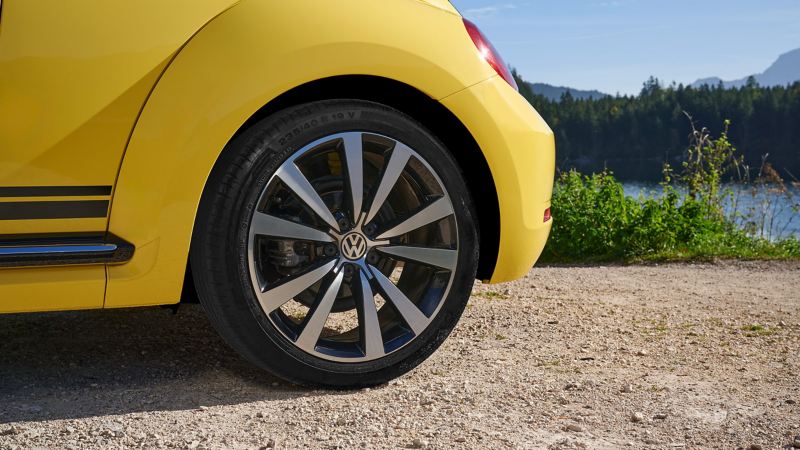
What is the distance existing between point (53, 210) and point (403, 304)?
4.03 feet

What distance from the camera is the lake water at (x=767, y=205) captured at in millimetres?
8734

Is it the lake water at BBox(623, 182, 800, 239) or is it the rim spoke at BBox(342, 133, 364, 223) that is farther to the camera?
the lake water at BBox(623, 182, 800, 239)

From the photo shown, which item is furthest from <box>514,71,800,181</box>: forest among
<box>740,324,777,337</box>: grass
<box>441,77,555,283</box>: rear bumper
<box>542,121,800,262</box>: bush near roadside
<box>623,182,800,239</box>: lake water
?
<box>441,77,555,283</box>: rear bumper

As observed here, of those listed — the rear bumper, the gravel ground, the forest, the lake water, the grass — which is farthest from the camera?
the forest

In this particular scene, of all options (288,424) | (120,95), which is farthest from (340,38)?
(288,424)

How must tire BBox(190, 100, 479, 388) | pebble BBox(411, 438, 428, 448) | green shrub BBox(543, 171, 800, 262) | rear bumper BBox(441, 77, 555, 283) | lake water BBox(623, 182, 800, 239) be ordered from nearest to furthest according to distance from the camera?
pebble BBox(411, 438, 428, 448) < tire BBox(190, 100, 479, 388) < rear bumper BBox(441, 77, 555, 283) < green shrub BBox(543, 171, 800, 262) < lake water BBox(623, 182, 800, 239)

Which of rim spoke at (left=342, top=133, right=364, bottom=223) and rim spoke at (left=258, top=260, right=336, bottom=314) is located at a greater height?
rim spoke at (left=342, top=133, right=364, bottom=223)

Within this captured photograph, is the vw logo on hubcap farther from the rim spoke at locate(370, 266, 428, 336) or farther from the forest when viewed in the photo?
the forest

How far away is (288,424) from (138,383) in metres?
0.74

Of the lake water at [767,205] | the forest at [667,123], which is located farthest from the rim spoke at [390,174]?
the forest at [667,123]

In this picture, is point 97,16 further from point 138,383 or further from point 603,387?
point 603,387

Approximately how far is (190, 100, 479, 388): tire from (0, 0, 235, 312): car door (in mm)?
356

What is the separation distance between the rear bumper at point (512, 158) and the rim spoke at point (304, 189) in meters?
0.57

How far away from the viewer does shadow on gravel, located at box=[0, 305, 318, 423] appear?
9.60 ft
